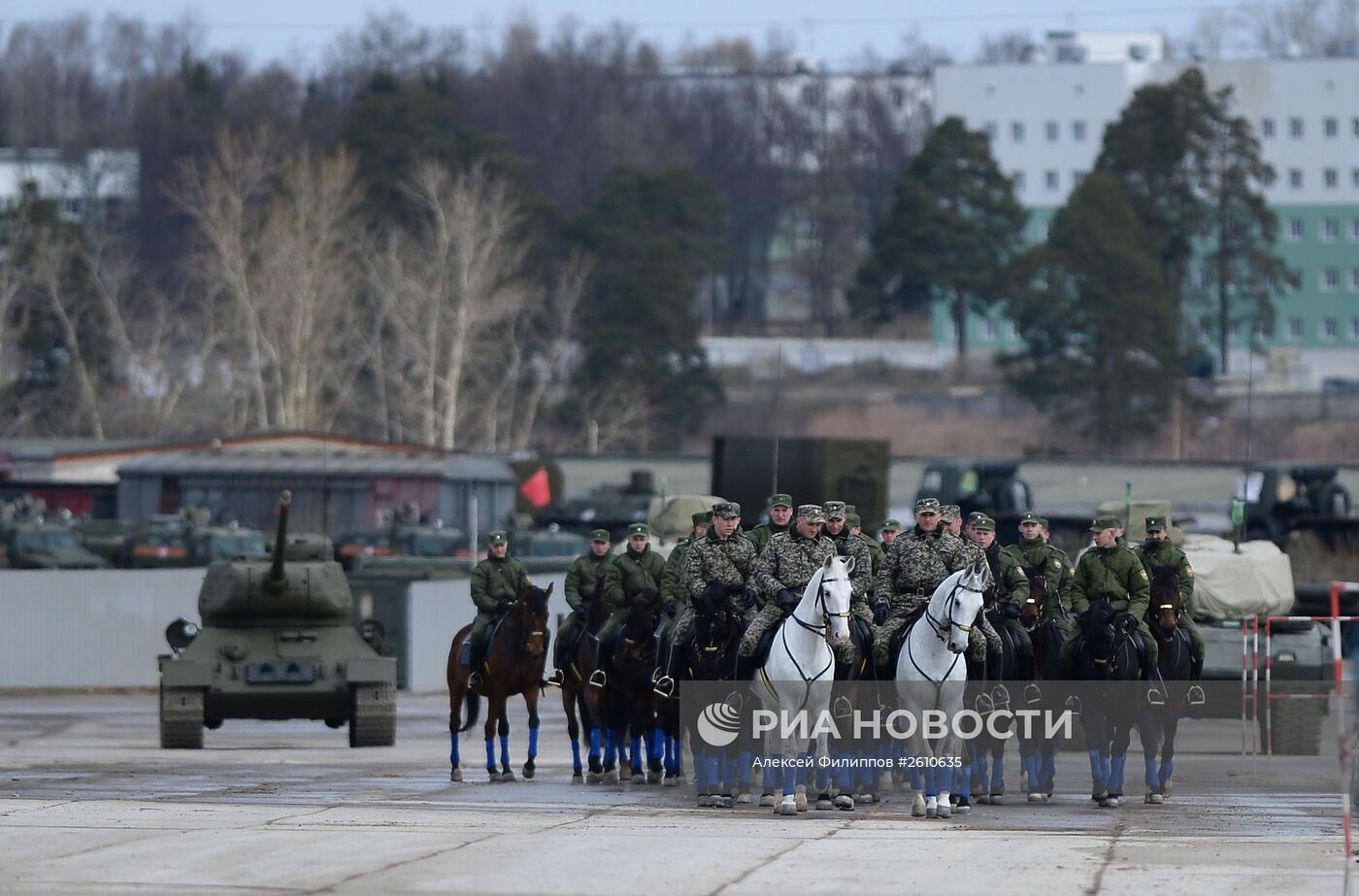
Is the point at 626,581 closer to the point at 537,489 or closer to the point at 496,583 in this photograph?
the point at 496,583

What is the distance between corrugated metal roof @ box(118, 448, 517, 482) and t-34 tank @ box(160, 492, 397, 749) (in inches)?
1350

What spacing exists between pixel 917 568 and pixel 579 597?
4415 millimetres

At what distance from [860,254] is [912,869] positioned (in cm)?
11805

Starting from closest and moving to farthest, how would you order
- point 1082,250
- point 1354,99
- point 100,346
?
1. point 1082,250
2. point 100,346
3. point 1354,99

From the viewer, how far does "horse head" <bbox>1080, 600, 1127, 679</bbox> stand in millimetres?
19766

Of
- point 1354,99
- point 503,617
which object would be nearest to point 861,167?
point 1354,99

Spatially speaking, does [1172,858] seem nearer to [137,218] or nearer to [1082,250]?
[1082,250]

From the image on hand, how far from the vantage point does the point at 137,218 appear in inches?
4801

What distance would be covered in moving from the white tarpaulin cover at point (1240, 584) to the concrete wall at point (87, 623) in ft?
55.0

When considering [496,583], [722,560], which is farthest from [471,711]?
[722,560]

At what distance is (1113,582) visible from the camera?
66.0 feet

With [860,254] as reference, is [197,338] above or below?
below

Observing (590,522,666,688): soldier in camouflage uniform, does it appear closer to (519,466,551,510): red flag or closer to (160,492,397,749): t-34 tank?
(160,492,397,749): t-34 tank

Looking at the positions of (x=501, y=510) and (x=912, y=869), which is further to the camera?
(x=501, y=510)
